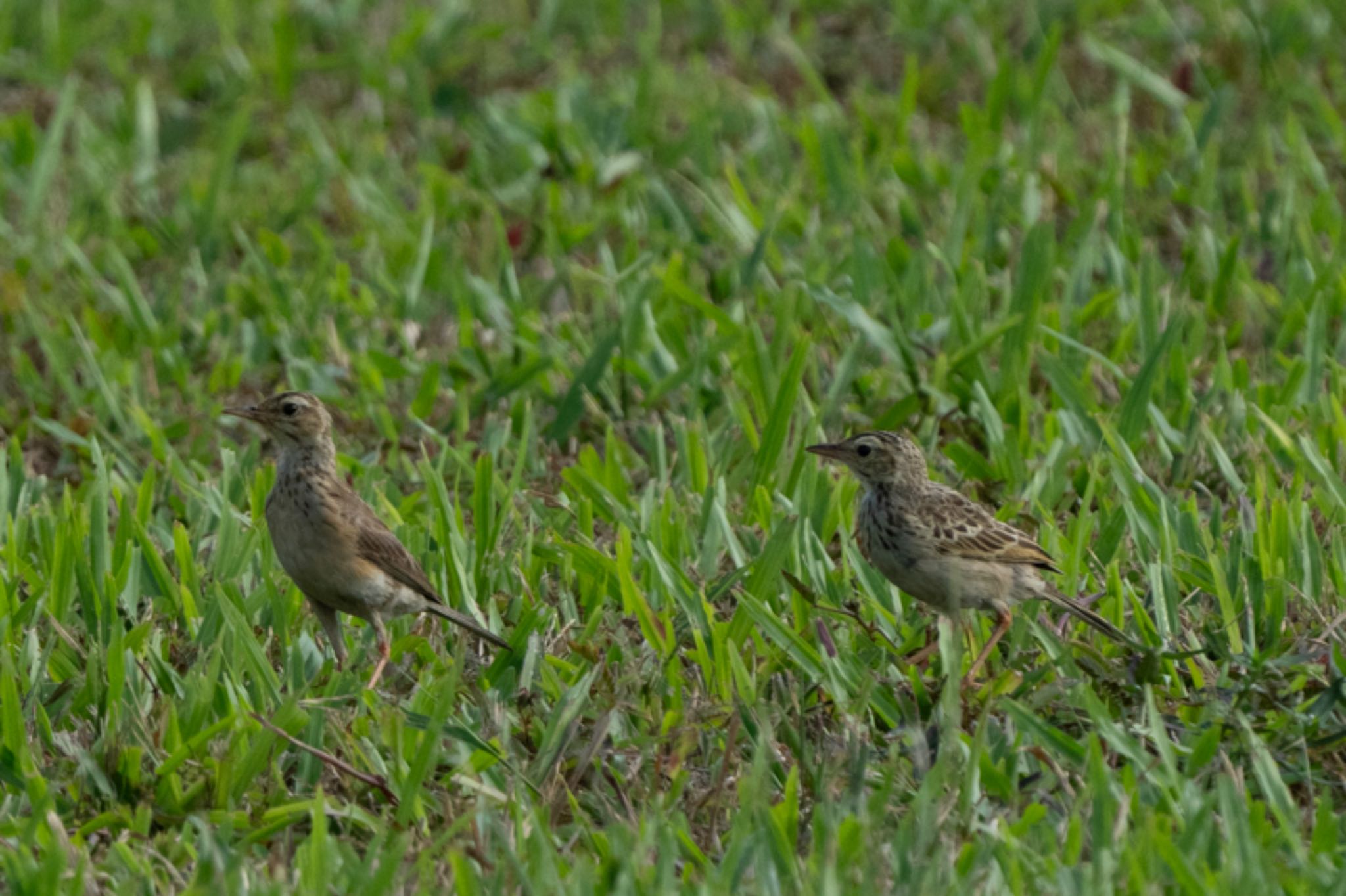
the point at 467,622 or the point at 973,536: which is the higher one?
the point at 973,536

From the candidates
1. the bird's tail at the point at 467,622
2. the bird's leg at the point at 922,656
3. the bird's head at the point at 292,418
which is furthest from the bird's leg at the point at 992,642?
the bird's head at the point at 292,418

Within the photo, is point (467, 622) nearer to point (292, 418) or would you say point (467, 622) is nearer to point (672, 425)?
point (292, 418)

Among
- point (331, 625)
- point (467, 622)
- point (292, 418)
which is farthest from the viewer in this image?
point (292, 418)

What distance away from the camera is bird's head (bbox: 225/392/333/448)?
6254 mm

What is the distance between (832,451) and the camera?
20.2 ft

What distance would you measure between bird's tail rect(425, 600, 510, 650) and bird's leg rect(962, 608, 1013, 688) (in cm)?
124

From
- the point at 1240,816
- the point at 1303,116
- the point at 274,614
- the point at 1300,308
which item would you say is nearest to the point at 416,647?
the point at 274,614

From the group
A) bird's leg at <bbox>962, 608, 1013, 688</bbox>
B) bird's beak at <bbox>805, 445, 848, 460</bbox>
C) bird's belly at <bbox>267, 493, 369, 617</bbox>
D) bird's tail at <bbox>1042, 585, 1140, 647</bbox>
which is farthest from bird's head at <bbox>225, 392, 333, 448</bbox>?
bird's tail at <bbox>1042, 585, 1140, 647</bbox>

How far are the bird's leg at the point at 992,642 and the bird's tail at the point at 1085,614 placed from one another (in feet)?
0.40

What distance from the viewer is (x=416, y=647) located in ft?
18.5

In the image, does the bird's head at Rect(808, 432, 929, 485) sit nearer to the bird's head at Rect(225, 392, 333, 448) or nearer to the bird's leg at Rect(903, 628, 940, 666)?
the bird's leg at Rect(903, 628, 940, 666)

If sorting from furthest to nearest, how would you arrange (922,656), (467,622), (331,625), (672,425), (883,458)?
(672,425) < (883,458) < (331,625) < (467,622) < (922,656)

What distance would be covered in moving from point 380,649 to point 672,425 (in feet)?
6.65

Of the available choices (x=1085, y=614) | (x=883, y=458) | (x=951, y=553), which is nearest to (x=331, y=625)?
(x=883, y=458)
